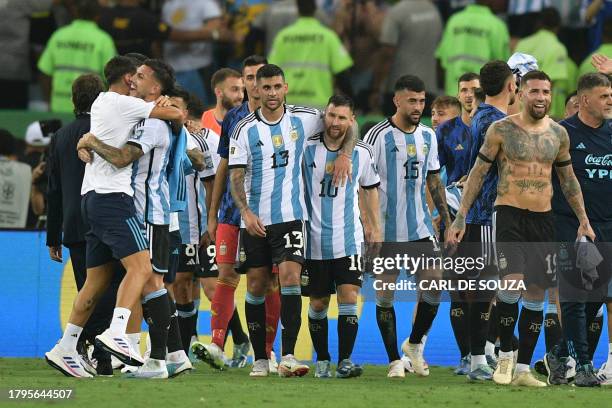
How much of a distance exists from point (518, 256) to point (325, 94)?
20.7 feet

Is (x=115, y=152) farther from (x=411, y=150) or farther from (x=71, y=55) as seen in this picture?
(x=71, y=55)

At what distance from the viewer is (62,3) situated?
17.9 meters

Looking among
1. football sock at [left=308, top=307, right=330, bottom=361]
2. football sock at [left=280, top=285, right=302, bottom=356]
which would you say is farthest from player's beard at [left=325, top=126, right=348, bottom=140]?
football sock at [left=308, top=307, right=330, bottom=361]

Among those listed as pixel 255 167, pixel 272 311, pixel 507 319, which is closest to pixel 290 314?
pixel 272 311

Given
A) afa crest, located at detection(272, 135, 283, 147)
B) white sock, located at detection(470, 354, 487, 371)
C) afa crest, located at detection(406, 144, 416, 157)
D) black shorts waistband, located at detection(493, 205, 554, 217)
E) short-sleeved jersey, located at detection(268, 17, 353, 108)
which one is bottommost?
white sock, located at detection(470, 354, 487, 371)

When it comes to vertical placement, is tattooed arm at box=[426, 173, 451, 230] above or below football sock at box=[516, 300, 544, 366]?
above

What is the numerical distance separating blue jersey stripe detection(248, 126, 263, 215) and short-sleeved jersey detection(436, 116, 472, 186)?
6.61ft

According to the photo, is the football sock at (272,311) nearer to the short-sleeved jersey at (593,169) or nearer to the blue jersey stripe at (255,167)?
the blue jersey stripe at (255,167)

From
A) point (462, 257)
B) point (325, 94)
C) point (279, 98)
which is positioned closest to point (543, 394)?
point (462, 257)

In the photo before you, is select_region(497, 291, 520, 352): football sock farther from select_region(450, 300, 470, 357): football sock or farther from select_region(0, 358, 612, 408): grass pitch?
select_region(450, 300, 470, 357): football sock

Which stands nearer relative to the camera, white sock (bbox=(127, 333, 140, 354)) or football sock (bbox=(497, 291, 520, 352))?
football sock (bbox=(497, 291, 520, 352))

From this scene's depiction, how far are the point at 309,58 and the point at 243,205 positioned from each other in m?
5.42

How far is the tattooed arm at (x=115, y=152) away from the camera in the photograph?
10.8 m

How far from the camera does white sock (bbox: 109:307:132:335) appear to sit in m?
10.6
